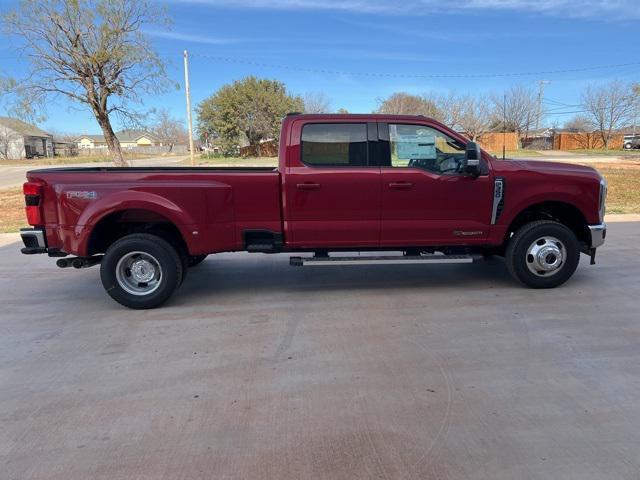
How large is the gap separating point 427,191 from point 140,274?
3.20m

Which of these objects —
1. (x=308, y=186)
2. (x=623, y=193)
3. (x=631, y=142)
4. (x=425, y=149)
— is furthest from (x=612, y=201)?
(x=631, y=142)

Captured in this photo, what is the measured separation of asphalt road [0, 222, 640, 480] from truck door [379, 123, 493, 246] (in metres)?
0.73

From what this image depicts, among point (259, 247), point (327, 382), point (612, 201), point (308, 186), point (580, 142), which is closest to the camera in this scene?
point (327, 382)

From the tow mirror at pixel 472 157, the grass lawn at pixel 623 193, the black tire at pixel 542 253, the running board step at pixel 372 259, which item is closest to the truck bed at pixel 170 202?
the running board step at pixel 372 259

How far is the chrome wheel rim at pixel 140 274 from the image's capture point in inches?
210

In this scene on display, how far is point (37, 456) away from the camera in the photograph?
286 centimetres

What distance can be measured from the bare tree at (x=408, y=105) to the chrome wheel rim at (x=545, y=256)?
42862 millimetres

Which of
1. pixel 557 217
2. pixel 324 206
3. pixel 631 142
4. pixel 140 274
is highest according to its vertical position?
A: pixel 631 142

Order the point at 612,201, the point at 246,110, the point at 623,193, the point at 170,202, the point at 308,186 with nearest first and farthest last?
the point at 170,202 → the point at 308,186 → the point at 612,201 → the point at 623,193 → the point at 246,110

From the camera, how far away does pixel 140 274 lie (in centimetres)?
539

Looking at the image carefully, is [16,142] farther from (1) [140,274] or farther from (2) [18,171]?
(1) [140,274]

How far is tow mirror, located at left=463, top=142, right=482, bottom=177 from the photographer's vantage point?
205 inches

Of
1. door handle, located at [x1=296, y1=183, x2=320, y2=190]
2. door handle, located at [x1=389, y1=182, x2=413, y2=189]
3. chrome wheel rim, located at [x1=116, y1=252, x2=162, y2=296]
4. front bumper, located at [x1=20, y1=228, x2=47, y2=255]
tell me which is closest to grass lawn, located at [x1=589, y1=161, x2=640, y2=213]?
door handle, located at [x1=389, y1=182, x2=413, y2=189]

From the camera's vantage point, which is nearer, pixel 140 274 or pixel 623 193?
pixel 140 274
